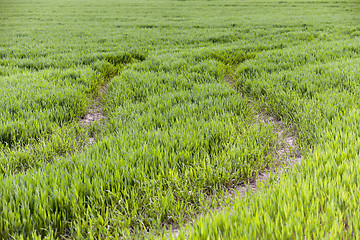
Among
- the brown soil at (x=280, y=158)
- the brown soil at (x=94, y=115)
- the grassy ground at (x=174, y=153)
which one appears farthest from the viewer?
the brown soil at (x=94, y=115)

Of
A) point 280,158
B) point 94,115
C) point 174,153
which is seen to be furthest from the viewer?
point 94,115

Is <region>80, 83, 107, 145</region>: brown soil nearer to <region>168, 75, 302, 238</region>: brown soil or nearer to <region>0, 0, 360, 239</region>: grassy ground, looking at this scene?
<region>0, 0, 360, 239</region>: grassy ground

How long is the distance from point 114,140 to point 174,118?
0.94 m

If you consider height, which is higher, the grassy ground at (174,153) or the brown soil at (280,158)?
the grassy ground at (174,153)

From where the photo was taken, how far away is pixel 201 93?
12.2 feet

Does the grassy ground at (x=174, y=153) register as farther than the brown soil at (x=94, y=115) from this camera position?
No

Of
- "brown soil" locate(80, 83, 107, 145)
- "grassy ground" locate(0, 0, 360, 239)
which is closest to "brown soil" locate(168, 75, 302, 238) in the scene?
"grassy ground" locate(0, 0, 360, 239)

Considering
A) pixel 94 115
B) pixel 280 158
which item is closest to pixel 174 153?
pixel 280 158

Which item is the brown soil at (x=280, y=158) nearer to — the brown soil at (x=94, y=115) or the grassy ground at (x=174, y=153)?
the grassy ground at (x=174, y=153)

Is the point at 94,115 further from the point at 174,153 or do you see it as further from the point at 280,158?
the point at 280,158

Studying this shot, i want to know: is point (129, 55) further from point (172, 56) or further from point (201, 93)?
point (201, 93)

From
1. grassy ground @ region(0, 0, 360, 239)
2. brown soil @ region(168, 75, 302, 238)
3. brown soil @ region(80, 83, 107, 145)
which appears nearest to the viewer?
grassy ground @ region(0, 0, 360, 239)

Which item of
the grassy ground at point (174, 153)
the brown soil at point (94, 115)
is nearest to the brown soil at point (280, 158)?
the grassy ground at point (174, 153)

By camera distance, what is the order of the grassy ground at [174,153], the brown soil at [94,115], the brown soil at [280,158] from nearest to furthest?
the grassy ground at [174,153] < the brown soil at [280,158] < the brown soil at [94,115]
